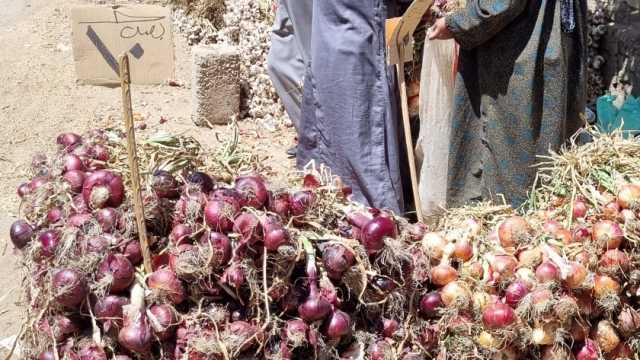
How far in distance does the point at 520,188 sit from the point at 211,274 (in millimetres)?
1480

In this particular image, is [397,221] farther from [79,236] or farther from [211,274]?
[79,236]

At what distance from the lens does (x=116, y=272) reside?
1.53 metres

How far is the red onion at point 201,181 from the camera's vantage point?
1666mm

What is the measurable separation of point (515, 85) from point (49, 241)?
1.66 m

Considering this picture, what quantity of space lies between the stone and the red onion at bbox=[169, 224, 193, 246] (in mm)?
2786

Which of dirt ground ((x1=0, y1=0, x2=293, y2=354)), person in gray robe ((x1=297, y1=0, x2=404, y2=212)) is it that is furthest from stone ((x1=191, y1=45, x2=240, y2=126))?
person in gray robe ((x1=297, y1=0, x2=404, y2=212))

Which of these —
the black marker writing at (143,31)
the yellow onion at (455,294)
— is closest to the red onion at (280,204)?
the yellow onion at (455,294)

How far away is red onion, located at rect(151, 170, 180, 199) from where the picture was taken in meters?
1.68

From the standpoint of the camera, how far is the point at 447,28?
255 cm

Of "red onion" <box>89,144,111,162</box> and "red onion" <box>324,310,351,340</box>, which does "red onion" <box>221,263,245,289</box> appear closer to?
"red onion" <box>324,310,351,340</box>

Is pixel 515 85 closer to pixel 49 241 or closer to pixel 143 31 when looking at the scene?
pixel 49 241

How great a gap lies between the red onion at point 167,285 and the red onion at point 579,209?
1.08 meters

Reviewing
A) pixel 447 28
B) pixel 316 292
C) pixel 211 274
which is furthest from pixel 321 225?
pixel 447 28

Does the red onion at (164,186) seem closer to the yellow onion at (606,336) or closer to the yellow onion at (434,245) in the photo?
the yellow onion at (434,245)
